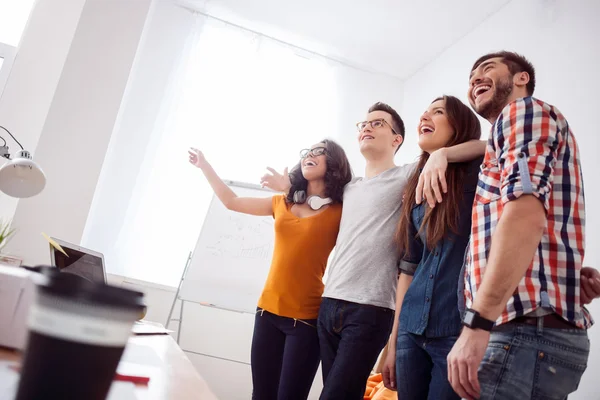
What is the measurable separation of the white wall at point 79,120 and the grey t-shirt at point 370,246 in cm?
215

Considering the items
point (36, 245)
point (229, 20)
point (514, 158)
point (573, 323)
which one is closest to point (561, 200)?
point (514, 158)

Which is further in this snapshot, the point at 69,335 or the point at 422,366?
the point at 422,366

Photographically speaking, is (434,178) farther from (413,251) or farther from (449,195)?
(413,251)

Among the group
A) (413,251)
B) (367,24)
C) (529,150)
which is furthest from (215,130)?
(529,150)

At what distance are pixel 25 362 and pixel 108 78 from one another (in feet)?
10.8

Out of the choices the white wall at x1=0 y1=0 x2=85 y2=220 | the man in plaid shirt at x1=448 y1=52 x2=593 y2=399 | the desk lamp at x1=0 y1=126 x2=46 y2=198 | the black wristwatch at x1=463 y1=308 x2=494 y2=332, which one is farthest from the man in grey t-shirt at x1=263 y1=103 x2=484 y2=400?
the white wall at x1=0 y1=0 x2=85 y2=220

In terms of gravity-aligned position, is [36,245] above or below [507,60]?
below

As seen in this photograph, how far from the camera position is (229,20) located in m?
3.94

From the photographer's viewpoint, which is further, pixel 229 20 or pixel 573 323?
pixel 229 20

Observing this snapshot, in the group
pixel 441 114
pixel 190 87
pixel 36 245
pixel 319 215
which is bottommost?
pixel 36 245

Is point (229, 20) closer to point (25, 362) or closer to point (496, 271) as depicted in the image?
point (496, 271)

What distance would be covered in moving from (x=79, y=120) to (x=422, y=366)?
289cm

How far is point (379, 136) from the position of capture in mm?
1892

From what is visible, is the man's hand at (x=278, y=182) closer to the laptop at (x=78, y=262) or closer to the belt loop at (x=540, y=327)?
the laptop at (x=78, y=262)
